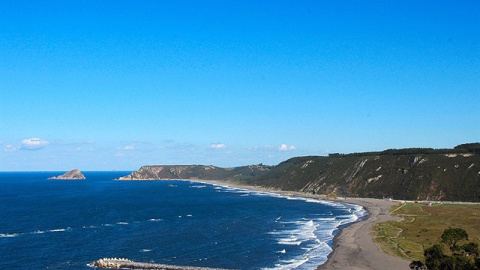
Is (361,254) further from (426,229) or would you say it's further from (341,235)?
(426,229)

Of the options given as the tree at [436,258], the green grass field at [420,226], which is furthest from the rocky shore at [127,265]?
the green grass field at [420,226]

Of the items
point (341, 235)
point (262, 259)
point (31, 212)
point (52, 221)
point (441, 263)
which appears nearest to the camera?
point (441, 263)

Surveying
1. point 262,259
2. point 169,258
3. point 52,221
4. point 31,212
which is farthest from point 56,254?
point 31,212

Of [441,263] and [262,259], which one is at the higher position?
[441,263]

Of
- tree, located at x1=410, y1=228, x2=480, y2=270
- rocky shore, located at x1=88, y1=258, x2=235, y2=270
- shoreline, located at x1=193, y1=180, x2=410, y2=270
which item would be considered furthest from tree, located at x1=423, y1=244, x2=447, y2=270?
rocky shore, located at x1=88, y1=258, x2=235, y2=270

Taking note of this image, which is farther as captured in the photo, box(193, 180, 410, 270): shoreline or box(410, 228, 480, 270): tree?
box(193, 180, 410, 270): shoreline

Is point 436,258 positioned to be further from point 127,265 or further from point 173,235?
point 173,235

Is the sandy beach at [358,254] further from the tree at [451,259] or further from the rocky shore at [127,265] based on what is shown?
the rocky shore at [127,265]

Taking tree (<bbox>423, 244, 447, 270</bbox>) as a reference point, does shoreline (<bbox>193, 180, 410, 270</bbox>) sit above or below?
below

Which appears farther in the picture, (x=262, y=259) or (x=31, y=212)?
(x=31, y=212)

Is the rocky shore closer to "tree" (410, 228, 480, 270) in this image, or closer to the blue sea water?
the blue sea water
